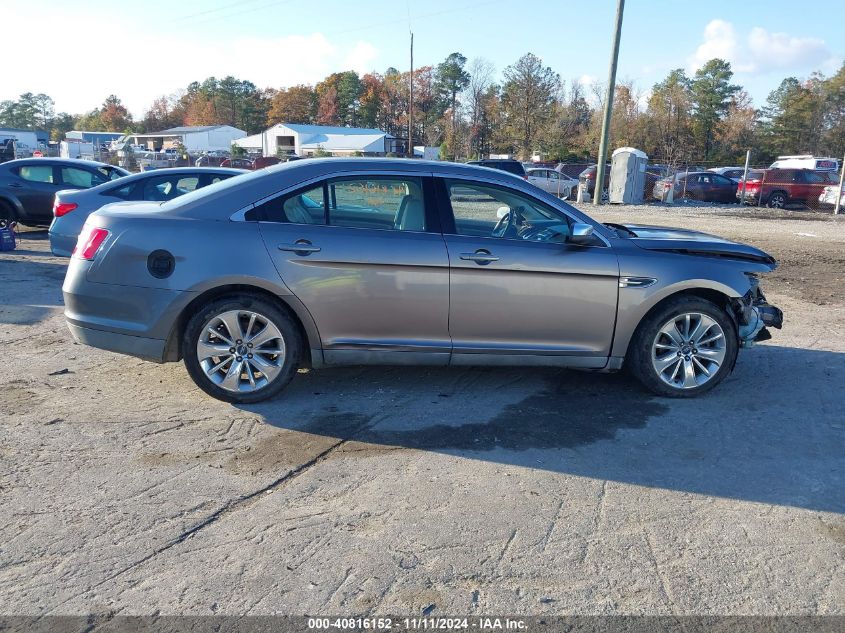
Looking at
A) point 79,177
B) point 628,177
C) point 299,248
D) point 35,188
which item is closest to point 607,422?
point 299,248

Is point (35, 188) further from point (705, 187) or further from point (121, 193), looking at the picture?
point (705, 187)

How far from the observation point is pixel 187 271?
15.9 ft

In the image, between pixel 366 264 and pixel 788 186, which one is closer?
pixel 366 264

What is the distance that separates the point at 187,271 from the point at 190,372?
728 mm

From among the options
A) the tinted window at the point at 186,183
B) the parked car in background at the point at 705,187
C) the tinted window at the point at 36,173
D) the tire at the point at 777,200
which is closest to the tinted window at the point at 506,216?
the tinted window at the point at 186,183

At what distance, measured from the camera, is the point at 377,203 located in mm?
5168

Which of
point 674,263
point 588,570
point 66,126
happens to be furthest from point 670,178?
point 66,126

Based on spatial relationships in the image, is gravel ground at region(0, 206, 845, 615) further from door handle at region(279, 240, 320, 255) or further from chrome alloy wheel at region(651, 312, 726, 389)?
door handle at region(279, 240, 320, 255)

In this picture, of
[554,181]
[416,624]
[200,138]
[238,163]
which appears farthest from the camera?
[200,138]

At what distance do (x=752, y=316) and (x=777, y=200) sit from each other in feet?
84.1

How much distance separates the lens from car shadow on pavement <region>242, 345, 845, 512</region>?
4.16 m

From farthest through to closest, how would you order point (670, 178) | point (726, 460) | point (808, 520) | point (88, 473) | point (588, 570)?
point (670, 178)
point (726, 460)
point (88, 473)
point (808, 520)
point (588, 570)

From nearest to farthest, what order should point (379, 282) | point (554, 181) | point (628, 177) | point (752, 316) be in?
point (379, 282) < point (752, 316) < point (628, 177) < point (554, 181)

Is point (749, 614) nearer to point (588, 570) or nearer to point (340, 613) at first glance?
point (588, 570)
